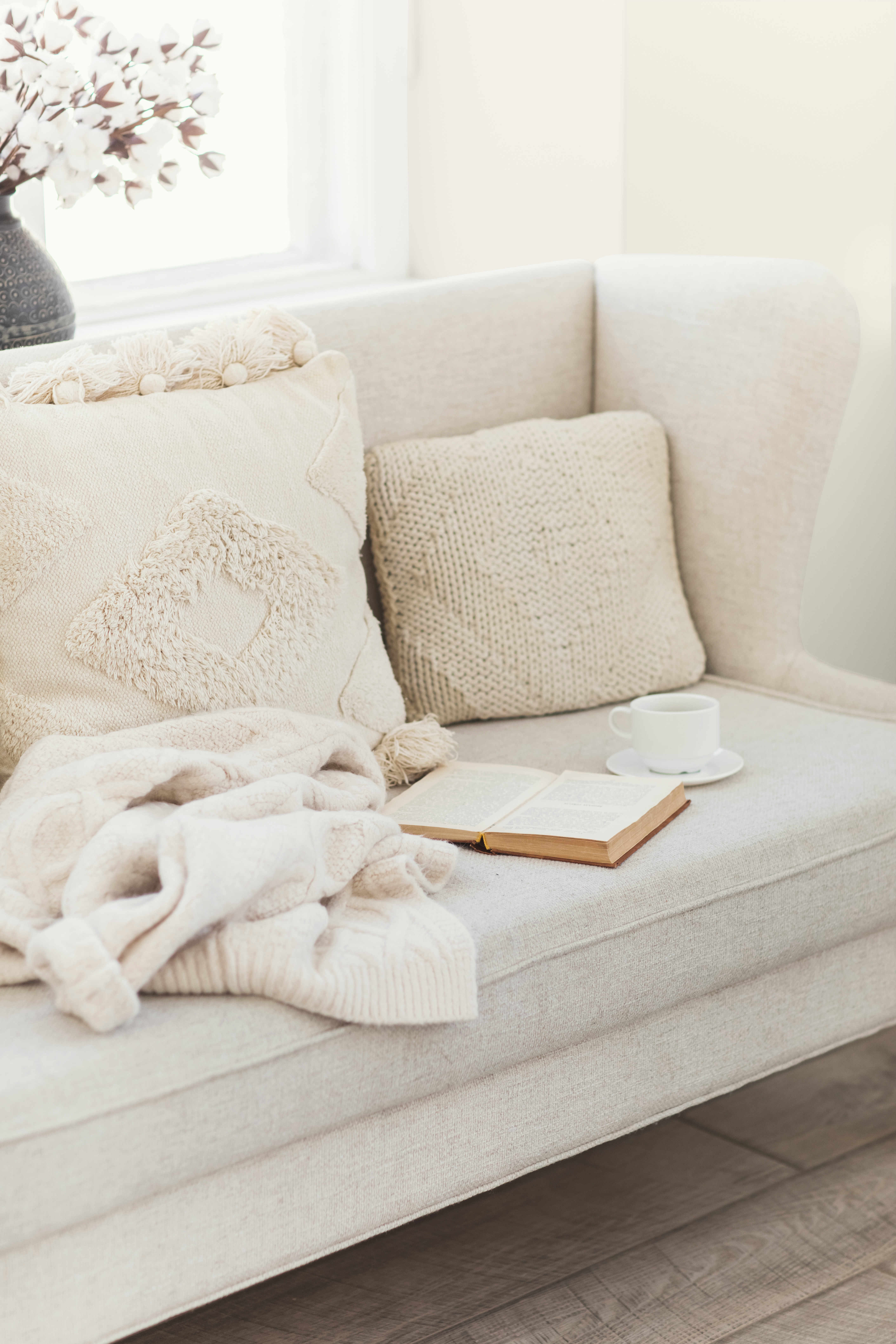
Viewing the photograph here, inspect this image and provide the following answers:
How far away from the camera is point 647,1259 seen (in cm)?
163

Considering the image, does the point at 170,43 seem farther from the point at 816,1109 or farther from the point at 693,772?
the point at 816,1109

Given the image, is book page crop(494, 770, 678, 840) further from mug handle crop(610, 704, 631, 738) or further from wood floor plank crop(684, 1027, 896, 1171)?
wood floor plank crop(684, 1027, 896, 1171)

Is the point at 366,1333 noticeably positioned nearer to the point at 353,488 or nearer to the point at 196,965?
the point at 196,965

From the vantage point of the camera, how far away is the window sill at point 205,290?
249 cm

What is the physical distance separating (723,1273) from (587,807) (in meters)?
0.51

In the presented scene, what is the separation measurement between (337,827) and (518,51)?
63.4 inches

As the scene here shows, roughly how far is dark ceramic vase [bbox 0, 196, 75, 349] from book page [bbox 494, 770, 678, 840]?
32.3 inches

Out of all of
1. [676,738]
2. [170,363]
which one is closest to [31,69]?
[170,363]

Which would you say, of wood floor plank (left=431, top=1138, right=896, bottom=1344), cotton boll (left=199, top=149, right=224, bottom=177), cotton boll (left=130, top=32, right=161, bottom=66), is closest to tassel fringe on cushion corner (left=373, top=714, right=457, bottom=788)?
wood floor plank (left=431, top=1138, right=896, bottom=1344)

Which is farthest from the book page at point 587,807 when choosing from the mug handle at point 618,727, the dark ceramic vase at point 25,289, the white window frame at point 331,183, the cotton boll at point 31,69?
the white window frame at point 331,183

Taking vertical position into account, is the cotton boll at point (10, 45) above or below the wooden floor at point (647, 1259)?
above

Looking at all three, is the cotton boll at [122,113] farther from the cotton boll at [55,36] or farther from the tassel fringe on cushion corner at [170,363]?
the tassel fringe on cushion corner at [170,363]

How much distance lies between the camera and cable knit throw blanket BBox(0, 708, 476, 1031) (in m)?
1.19

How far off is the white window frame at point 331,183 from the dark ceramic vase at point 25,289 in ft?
2.06
